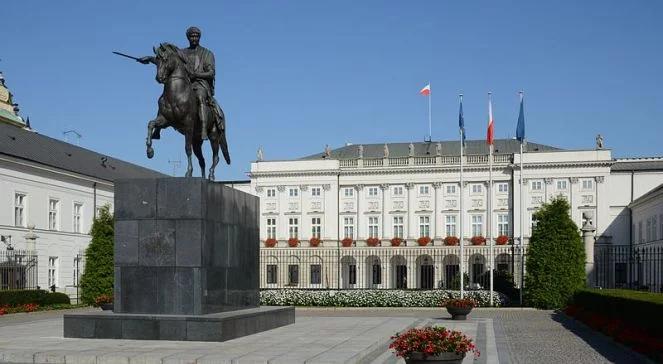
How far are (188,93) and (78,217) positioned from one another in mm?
38493

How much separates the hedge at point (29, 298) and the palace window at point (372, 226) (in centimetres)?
4723

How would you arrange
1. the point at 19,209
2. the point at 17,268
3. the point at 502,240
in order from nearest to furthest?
1. the point at 17,268
2. the point at 19,209
3. the point at 502,240

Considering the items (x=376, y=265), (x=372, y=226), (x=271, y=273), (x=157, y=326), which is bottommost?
(x=271, y=273)

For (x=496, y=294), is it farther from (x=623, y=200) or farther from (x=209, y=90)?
(x=623, y=200)

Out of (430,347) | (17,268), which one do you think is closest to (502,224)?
(17,268)

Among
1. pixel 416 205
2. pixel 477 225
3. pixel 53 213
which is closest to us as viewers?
pixel 53 213

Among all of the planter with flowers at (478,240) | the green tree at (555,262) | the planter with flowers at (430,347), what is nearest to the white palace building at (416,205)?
the planter with flowers at (478,240)

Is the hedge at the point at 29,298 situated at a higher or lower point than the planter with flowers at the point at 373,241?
lower

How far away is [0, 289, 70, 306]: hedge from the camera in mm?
34688

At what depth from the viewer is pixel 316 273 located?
79125mm

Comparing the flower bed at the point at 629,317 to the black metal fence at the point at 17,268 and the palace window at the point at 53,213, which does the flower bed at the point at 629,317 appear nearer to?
the black metal fence at the point at 17,268

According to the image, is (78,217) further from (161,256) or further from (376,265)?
(161,256)

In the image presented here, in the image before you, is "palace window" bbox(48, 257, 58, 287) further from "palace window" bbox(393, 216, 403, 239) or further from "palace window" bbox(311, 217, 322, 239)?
"palace window" bbox(393, 216, 403, 239)

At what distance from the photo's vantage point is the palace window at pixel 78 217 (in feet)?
179
